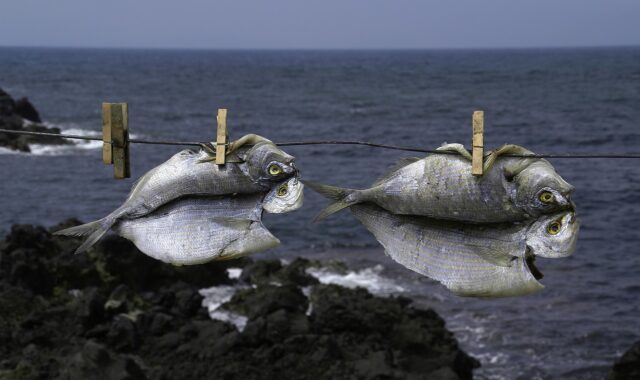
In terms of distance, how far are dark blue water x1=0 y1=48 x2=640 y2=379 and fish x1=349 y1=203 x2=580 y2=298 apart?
5.72m

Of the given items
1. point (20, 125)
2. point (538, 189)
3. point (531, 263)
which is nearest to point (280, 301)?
point (531, 263)

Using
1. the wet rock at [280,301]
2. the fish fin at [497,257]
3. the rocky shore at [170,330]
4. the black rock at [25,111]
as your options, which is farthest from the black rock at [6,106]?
the fish fin at [497,257]

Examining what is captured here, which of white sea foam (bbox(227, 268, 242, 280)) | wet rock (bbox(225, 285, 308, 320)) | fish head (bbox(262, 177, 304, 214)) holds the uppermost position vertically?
fish head (bbox(262, 177, 304, 214))

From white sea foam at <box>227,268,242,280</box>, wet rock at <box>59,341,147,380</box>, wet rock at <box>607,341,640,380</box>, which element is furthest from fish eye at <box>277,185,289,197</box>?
white sea foam at <box>227,268,242,280</box>

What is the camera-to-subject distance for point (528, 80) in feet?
338

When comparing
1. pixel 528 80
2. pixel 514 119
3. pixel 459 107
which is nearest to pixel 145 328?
pixel 514 119

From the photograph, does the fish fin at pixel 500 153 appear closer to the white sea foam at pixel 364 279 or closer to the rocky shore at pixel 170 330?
the rocky shore at pixel 170 330

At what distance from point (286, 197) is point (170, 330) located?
11068 millimetres

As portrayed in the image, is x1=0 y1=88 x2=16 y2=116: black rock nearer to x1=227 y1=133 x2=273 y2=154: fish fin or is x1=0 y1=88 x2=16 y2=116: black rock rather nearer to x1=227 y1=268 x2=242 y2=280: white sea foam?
x1=227 y1=268 x2=242 y2=280: white sea foam

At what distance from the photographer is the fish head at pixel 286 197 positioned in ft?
13.3

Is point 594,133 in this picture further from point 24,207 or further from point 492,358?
point 492,358

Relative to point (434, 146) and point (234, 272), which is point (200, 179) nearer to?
point (234, 272)

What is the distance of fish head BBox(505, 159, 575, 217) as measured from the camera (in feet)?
12.3

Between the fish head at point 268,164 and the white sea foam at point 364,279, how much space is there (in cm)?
1639
